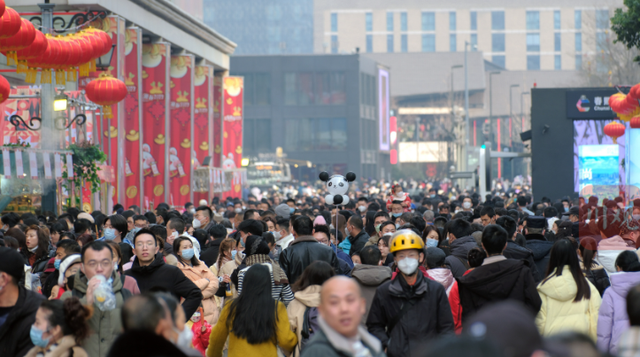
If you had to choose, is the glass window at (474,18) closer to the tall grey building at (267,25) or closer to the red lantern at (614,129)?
the tall grey building at (267,25)

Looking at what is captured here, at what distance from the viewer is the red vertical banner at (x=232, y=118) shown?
42.6 metres

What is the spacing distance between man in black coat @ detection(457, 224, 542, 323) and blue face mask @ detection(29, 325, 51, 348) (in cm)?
319

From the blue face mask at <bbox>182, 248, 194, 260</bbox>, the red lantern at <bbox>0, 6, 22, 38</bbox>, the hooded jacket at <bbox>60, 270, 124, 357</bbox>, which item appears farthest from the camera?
the red lantern at <bbox>0, 6, 22, 38</bbox>

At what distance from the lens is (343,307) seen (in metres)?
4.12

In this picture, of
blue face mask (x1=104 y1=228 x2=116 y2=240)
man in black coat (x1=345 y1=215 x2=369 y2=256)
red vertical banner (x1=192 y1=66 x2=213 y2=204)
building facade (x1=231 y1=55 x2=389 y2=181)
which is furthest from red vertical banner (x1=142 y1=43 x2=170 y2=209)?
building facade (x1=231 y1=55 x2=389 y2=181)

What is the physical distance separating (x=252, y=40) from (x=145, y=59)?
83.7m

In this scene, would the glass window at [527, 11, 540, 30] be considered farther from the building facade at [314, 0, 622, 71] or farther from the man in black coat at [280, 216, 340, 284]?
the man in black coat at [280, 216, 340, 284]

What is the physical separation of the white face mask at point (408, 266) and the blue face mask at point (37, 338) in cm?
241

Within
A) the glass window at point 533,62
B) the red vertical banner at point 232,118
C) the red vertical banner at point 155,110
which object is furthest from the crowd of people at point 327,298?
the glass window at point 533,62

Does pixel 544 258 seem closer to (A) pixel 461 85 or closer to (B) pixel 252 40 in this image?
(A) pixel 461 85

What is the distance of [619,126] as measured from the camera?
25.8m

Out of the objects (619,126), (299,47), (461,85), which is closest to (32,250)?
(619,126)

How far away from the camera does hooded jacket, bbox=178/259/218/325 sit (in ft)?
27.0

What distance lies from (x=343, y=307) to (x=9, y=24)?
315 inches
